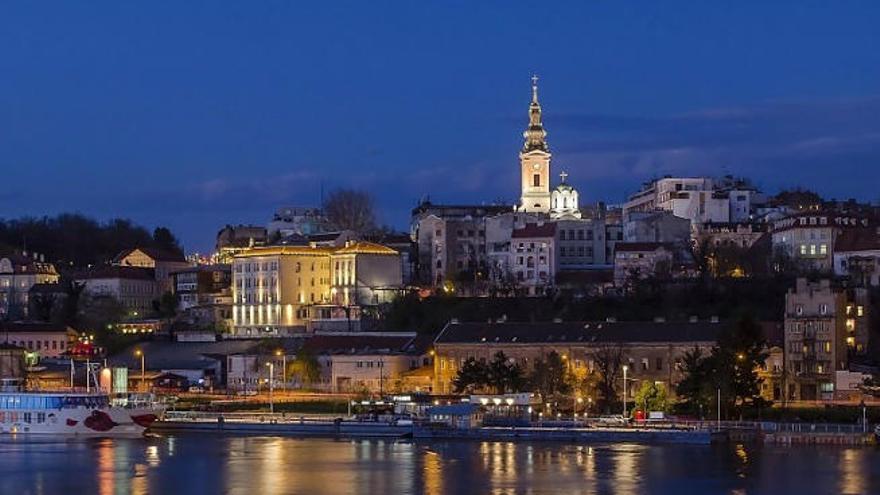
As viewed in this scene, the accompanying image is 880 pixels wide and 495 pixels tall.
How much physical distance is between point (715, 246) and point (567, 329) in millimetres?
18943

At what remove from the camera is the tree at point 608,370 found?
6475 centimetres

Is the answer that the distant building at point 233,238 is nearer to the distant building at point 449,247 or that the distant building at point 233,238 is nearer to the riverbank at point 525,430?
the distant building at point 449,247

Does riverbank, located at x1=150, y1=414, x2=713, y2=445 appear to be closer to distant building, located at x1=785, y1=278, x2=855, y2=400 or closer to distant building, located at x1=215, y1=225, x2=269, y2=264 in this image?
distant building, located at x1=785, y1=278, x2=855, y2=400

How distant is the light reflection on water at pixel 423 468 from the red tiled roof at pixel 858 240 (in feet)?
89.3

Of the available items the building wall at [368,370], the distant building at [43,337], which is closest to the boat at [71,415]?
the building wall at [368,370]

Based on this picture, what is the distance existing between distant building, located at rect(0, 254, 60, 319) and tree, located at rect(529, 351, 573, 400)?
149 ft

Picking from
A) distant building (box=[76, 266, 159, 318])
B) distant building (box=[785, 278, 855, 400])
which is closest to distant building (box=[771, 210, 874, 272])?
distant building (box=[785, 278, 855, 400])

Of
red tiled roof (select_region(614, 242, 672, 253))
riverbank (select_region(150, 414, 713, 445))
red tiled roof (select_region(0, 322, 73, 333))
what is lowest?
riverbank (select_region(150, 414, 713, 445))

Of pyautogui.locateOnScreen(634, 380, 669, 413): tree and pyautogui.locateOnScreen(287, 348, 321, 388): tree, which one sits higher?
pyautogui.locateOnScreen(287, 348, 321, 388): tree

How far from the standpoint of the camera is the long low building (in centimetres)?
6669

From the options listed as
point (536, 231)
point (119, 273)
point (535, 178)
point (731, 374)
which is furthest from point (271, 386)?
point (535, 178)

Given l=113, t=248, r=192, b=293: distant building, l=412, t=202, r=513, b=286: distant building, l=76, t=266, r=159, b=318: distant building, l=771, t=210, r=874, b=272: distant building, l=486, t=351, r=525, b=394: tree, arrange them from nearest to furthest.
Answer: l=486, t=351, r=525, b=394: tree, l=771, t=210, r=874, b=272: distant building, l=412, t=202, r=513, b=286: distant building, l=76, t=266, r=159, b=318: distant building, l=113, t=248, r=192, b=293: distant building

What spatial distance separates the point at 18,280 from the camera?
106 m

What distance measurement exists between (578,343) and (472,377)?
4445 mm
